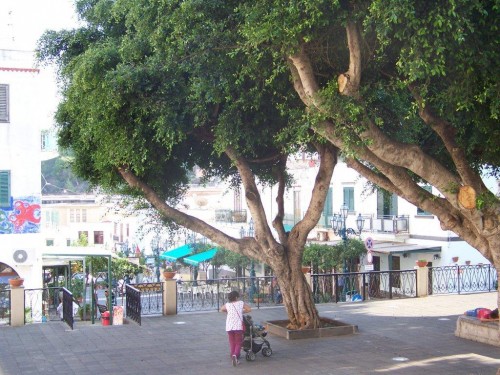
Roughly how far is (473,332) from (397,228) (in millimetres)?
16544

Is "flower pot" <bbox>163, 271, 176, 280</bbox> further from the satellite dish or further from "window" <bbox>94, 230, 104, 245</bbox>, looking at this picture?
"window" <bbox>94, 230, 104, 245</bbox>

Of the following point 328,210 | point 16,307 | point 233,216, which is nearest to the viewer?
point 16,307

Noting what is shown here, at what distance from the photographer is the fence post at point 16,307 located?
16469 mm

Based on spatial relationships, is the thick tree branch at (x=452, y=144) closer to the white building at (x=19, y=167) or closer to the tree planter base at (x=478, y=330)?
the tree planter base at (x=478, y=330)

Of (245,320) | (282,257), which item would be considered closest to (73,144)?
(282,257)

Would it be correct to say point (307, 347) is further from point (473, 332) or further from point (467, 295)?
point (467, 295)

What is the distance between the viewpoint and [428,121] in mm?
11133

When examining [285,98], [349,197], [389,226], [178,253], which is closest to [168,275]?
[285,98]

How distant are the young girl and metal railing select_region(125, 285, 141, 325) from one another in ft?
16.7

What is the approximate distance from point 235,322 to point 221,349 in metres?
1.93

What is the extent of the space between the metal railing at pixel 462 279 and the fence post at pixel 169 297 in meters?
8.11

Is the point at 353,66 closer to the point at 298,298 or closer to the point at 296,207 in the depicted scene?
the point at 298,298

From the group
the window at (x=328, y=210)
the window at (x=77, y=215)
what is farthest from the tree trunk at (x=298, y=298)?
the window at (x=77, y=215)

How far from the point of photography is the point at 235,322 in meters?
11.9
